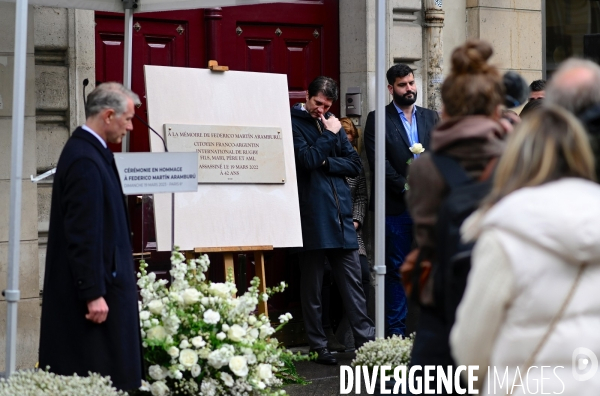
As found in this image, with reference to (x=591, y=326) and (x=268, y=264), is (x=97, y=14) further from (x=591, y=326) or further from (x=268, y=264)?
(x=591, y=326)

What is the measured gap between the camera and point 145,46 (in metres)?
7.64

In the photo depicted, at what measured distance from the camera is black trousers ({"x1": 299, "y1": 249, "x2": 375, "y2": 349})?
7645 mm

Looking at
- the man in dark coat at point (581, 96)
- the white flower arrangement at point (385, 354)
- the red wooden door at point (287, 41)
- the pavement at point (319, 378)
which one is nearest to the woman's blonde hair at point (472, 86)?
the man in dark coat at point (581, 96)

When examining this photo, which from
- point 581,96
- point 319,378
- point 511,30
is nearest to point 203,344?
point 319,378

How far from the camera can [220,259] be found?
7.90 meters

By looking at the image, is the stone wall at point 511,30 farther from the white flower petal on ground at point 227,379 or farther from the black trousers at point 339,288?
the white flower petal on ground at point 227,379

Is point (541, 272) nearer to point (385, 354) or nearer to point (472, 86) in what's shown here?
point (472, 86)

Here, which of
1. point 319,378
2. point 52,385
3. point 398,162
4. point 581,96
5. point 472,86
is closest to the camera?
point 581,96

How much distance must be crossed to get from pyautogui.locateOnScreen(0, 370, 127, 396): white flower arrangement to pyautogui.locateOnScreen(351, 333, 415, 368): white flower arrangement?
1663mm

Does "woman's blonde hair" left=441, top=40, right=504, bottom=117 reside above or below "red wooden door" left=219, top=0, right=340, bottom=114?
below

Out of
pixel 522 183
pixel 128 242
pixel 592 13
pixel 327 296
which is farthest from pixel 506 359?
pixel 592 13

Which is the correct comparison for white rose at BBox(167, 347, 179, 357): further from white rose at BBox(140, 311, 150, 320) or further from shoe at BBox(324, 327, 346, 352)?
shoe at BBox(324, 327, 346, 352)

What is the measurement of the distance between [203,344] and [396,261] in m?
2.91

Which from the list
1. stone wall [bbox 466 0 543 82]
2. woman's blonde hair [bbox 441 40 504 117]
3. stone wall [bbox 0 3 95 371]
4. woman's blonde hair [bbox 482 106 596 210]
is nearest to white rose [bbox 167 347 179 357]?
stone wall [bbox 0 3 95 371]
